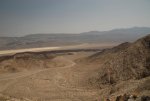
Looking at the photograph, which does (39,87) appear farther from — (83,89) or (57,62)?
(57,62)

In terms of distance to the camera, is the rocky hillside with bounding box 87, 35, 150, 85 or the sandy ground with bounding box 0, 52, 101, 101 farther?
the rocky hillside with bounding box 87, 35, 150, 85

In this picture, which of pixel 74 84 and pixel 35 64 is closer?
pixel 74 84

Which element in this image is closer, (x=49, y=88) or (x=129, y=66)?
(x=49, y=88)

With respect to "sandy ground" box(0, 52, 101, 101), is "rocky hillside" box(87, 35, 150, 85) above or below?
above

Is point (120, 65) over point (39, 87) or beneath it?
over

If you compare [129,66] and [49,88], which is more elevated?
[129,66]

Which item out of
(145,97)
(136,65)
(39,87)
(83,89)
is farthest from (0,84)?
(145,97)

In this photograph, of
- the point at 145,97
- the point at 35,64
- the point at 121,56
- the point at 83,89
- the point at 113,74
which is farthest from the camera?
the point at 35,64

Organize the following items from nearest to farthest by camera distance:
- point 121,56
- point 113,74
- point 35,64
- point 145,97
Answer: point 145,97
point 113,74
point 121,56
point 35,64

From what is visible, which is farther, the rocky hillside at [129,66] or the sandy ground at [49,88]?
the rocky hillside at [129,66]

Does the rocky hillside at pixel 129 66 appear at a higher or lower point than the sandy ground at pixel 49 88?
higher
